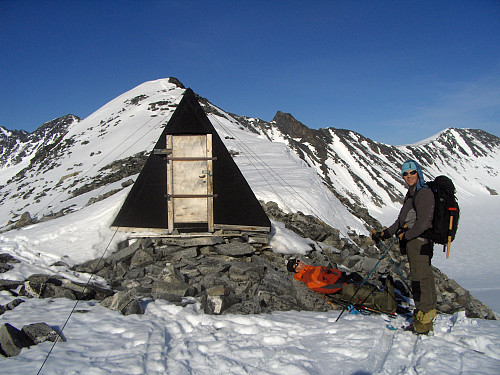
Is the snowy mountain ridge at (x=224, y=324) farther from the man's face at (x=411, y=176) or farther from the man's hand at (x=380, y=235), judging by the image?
the man's face at (x=411, y=176)

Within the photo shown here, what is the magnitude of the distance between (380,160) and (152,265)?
77.9 m

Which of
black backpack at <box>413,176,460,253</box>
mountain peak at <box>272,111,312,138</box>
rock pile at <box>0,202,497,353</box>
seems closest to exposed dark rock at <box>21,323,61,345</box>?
rock pile at <box>0,202,497,353</box>

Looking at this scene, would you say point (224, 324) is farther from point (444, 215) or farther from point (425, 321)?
point (444, 215)

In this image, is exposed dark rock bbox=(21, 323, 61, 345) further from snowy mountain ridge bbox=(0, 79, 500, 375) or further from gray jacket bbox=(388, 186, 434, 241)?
gray jacket bbox=(388, 186, 434, 241)

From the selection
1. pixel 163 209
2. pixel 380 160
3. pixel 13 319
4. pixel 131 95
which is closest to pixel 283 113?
pixel 380 160

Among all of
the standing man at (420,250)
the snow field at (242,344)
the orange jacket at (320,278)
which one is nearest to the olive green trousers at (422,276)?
the standing man at (420,250)

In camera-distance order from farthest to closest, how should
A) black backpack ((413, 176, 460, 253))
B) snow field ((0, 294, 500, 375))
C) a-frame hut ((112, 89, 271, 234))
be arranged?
1. a-frame hut ((112, 89, 271, 234))
2. black backpack ((413, 176, 460, 253))
3. snow field ((0, 294, 500, 375))

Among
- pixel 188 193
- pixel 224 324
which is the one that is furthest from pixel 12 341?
pixel 188 193

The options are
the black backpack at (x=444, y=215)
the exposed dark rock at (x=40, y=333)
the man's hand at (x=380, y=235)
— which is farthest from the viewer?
the man's hand at (x=380, y=235)

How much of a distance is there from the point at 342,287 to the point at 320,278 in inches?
19.5

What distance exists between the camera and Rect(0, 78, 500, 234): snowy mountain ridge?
21.8 m

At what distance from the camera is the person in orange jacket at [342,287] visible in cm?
607

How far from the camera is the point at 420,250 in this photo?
5.05m

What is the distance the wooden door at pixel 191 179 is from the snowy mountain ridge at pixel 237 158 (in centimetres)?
458
